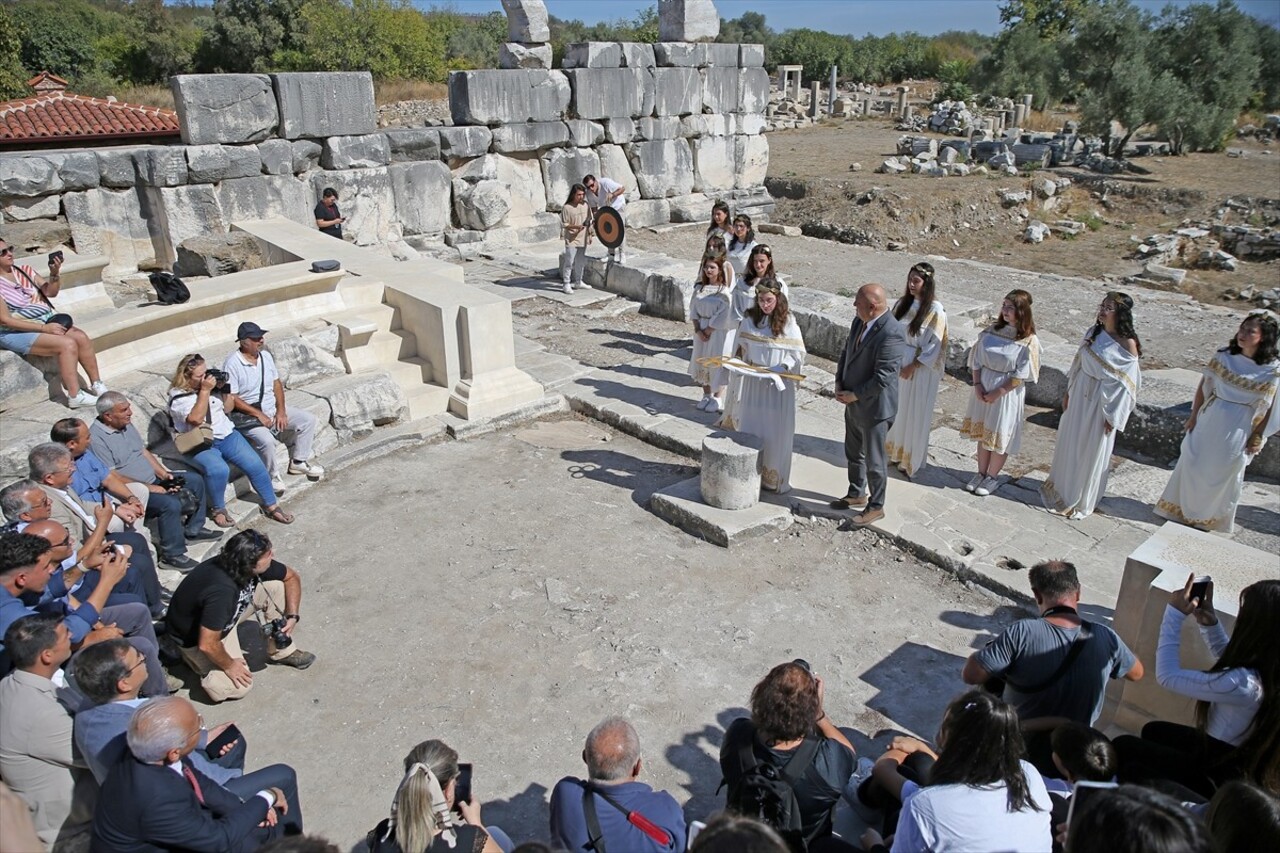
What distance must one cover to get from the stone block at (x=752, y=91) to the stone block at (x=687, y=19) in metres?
1.14

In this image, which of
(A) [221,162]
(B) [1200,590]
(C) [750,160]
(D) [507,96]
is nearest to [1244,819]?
Answer: (B) [1200,590]

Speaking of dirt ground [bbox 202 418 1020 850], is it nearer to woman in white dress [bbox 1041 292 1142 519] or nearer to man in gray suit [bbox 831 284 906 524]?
man in gray suit [bbox 831 284 906 524]

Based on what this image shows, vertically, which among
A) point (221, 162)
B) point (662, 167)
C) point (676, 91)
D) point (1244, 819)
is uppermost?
point (676, 91)

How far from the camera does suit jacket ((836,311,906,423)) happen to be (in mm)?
6094

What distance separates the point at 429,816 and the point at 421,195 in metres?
12.4

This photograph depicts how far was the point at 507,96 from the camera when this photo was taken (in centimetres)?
1465

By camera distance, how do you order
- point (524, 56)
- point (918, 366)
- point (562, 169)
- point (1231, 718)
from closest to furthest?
point (1231, 718) → point (918, 366) → point (524, 56) → point (562, 169)

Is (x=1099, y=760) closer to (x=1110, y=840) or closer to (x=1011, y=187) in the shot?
(x=1110, y=840)

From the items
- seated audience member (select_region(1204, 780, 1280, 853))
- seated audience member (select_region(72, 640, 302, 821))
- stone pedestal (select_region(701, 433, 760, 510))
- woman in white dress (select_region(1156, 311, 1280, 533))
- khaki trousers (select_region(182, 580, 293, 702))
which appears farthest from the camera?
stone pedestal (select_region(701, 433, 760, 510))

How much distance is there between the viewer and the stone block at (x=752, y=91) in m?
17.9

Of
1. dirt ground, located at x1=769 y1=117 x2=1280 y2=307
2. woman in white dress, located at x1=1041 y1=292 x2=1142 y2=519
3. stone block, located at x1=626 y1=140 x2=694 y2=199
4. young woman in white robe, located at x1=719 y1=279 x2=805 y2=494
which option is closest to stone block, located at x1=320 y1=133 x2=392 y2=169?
stone block, located at x1=626 y1=140 x2=694 y2=199

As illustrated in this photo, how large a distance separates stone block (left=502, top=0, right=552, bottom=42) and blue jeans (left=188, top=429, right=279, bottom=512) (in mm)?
10802

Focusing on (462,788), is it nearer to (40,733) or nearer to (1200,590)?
(40,733)

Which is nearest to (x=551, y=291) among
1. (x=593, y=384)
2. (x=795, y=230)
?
(x=593, y=384)
